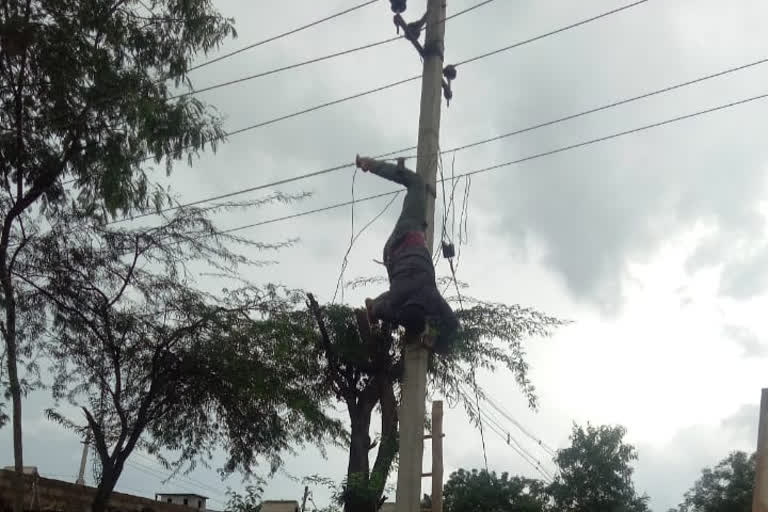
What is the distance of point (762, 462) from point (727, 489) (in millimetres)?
27219

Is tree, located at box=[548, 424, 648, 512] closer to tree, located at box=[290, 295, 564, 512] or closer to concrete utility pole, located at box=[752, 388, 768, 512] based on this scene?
tree, located at box=[290, 295, 564, 512]

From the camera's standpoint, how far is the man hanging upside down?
5.91 metres

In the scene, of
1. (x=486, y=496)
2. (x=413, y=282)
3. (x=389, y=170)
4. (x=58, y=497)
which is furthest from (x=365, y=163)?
(x=486, y=496)

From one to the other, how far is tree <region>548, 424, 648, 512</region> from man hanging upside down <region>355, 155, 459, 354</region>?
23.2 meters

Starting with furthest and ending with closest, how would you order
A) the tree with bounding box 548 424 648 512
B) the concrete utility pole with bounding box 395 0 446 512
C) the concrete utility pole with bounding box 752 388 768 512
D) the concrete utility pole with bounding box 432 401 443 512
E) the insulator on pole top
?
the tree with bounding box 548 424 648 512
the concrete utility pole with bounding box 432 401 443 512
the insulator on pole top
the concrete utility pole with bounding box 395 0 446 512
the concrete utility pole with bounding box 752 388 768 512

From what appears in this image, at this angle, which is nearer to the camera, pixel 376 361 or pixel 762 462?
pixel 762 462

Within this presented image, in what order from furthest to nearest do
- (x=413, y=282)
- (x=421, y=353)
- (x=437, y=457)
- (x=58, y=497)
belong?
(x=58, y=497), (x=437, y=457), (x=421, y=353), (x=413, y=282)

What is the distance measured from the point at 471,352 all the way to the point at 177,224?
648cm

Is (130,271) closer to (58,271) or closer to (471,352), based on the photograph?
(58,271)

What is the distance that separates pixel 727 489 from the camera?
95.0ft

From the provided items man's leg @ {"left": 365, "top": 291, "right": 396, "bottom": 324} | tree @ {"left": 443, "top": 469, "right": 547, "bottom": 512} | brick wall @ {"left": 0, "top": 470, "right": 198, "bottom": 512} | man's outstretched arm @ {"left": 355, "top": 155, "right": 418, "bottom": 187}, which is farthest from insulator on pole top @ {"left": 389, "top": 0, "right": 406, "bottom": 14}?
tree @ {"left": 443, "top": 469, "right": 547, "bottom": 512}

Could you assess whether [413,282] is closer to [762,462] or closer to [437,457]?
[762,462]

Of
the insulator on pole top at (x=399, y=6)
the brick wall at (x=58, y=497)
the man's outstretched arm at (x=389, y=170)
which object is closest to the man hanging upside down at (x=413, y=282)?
the man's outstretched arm at (x=389, y=170)

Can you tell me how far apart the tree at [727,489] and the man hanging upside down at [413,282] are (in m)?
25.0
